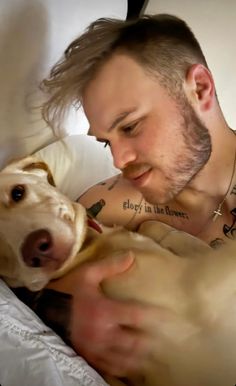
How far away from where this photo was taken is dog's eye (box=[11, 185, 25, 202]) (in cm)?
119

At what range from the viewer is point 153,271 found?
1.10m

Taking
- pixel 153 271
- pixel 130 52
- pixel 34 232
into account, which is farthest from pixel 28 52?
pixel 153 271

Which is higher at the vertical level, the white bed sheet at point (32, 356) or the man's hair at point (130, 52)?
the man's hair at point (130, 52)

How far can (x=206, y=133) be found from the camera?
4.70 feet

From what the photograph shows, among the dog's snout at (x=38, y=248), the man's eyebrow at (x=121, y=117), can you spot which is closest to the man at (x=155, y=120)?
the man's eyebrow at (x=121, y=117)

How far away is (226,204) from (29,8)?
0.80m

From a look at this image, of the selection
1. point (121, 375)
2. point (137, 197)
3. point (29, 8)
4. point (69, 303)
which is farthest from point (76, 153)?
point (121, 375)

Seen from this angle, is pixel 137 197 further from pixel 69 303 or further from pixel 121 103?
pixel 69 303

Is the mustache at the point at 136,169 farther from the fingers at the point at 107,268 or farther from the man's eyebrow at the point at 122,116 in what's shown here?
the fingers at the point at 107,268

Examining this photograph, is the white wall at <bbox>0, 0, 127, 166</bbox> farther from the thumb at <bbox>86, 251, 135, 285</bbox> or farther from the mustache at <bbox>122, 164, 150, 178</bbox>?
the thumb at <bbox>86, 251, 135, 285</bbox>

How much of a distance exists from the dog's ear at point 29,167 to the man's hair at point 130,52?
0.71 ft

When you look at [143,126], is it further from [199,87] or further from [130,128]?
[199,87]

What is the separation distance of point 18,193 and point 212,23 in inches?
43.6

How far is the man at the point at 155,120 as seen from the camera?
132cm
